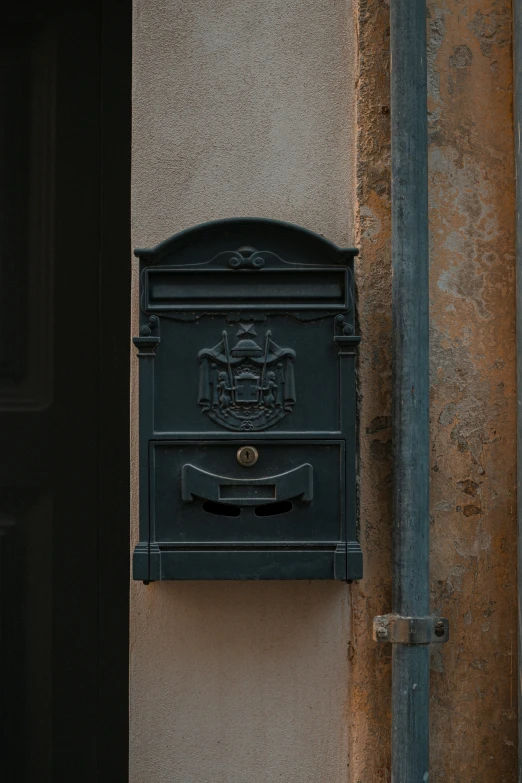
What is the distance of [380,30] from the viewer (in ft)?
6.92

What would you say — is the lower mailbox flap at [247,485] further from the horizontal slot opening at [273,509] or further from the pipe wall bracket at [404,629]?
the pipe wall bracket at [404,629]

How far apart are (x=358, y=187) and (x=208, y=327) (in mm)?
625

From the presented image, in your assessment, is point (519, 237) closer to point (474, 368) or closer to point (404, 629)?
point (474, 368)

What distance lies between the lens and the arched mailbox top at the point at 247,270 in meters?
1.90

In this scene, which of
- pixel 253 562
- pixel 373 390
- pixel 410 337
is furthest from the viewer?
pixel 373 390

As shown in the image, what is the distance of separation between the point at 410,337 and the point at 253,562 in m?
0.73

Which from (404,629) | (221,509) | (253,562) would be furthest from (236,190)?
(404,629)

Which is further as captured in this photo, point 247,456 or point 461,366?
point 461,366

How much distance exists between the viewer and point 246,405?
1.89 metres

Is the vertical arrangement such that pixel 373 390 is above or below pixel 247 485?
above
